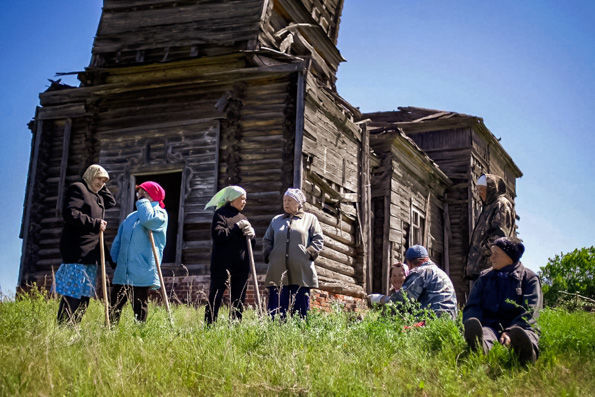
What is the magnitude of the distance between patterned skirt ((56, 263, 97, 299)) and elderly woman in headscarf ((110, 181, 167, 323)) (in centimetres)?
33

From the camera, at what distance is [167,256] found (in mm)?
12570

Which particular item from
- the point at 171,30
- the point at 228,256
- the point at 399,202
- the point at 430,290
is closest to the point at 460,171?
the point at 399,202

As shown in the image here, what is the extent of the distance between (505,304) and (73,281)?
3.96m

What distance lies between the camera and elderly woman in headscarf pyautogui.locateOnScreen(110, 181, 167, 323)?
590cm

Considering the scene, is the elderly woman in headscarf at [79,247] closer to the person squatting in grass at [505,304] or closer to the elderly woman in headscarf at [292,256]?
the elderly woman in headscarf at [292,256]

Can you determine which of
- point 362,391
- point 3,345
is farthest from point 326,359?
point 3,345

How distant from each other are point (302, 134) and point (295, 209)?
3.88 metres

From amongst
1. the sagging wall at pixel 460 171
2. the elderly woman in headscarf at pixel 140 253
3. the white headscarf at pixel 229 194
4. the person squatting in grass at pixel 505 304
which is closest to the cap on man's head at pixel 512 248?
the person squatting in grass at pixel 505 304

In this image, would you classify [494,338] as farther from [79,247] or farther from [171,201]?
[171,201]

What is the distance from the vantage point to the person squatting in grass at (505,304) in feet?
13.8

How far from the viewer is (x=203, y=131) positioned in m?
11.0

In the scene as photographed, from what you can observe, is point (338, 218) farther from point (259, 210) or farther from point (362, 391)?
point (362, 391)

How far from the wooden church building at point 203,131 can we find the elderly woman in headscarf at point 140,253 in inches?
145


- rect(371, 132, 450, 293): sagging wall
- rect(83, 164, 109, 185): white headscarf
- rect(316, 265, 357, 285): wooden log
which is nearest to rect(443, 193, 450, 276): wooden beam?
rect(371, 132, 450, 293): sagging wall
